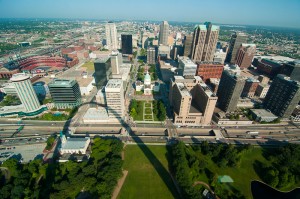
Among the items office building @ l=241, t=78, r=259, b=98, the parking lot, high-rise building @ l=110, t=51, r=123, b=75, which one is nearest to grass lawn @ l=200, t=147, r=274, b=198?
office building @ l=241, t=78, r=259, b=98

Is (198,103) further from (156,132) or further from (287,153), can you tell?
(287,153)

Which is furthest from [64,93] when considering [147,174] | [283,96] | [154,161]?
[283,96]

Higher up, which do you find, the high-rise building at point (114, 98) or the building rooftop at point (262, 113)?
the high-rise building at point (114, 98)

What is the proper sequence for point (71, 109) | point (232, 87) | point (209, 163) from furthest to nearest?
point (71, 109) < point (232, 87) < point (209, 163)

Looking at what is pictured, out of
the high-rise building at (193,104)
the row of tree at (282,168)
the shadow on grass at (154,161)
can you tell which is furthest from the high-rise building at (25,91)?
the row of tree at (282,168)

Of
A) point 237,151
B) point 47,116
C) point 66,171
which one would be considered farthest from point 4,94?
point 237,151

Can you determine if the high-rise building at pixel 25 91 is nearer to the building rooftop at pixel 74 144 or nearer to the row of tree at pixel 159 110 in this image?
the building rooftop at pixel 74 144

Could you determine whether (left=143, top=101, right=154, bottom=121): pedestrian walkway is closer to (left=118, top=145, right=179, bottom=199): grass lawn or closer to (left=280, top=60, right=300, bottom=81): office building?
(left=118, top=145, right=179, bottom=199): grass lawn

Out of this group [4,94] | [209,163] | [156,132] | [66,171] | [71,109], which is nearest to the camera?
[66,171]
